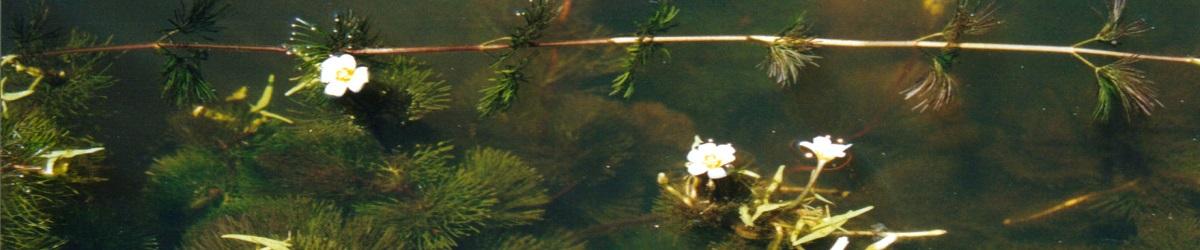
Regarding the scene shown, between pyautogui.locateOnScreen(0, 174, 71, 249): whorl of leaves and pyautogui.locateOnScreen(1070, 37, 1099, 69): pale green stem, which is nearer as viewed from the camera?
pyautogui.locateOnScreen(1070, 37, 1099, 69): pale green stem

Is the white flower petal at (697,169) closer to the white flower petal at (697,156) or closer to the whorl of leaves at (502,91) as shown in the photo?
the white flower petal at (697,156)

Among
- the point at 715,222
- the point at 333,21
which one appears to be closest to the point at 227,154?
the point at 333,21

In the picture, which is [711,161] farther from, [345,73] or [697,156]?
[345,73]

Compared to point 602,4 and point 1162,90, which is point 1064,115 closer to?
point 1162,90

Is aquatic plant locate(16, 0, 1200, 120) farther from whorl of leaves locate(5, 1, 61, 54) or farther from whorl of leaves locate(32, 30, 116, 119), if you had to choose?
whorl of leaves locate(5, 1, 61, 54)

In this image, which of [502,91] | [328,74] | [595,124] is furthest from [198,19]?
[595,124]

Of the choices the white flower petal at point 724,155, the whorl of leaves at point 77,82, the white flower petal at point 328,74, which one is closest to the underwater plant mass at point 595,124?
the whorl of leaves at point 77,82

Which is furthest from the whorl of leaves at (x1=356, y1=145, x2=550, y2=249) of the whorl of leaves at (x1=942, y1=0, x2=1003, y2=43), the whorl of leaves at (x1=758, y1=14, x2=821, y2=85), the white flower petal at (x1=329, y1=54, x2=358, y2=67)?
the whorl of leaves at (x1=942, y1=0, x2=1003, y2=43)
